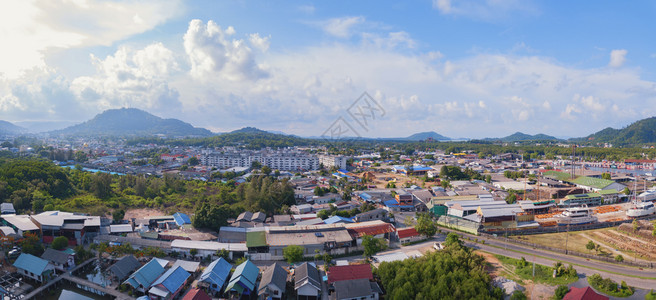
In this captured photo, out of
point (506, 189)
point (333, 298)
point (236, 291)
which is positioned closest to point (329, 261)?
point (333, 298)

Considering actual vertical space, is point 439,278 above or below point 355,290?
Answer: above

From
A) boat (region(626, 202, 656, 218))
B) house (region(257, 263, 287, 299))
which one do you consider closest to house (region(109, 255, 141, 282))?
house (region(257, 263, 287, 299))

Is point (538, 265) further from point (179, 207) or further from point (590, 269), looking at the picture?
point (179, 207)

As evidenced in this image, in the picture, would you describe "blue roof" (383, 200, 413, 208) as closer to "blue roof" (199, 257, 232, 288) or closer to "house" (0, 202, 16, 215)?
"blue roof" (199, 257, 232, 288)

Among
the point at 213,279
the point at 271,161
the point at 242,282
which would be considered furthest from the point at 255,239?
the point at 271,161

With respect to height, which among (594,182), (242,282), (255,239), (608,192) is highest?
(594,182)

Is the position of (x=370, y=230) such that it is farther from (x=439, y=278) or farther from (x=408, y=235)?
(x=439, y=278)
